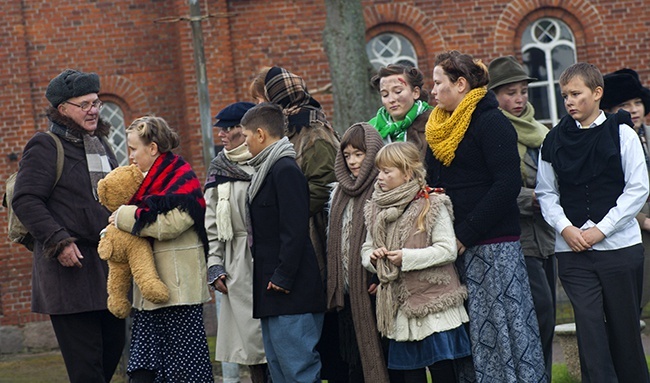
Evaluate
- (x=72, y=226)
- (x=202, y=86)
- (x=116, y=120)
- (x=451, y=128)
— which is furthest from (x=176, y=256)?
(x=116, y=120)

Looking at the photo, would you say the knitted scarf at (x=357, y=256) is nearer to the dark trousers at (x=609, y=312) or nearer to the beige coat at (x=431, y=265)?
the beige coat at (x=431, y=265)

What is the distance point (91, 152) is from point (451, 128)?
247 centimetres

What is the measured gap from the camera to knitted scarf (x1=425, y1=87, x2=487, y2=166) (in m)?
5.91

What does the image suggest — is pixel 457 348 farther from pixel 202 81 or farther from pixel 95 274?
pixel 202 81

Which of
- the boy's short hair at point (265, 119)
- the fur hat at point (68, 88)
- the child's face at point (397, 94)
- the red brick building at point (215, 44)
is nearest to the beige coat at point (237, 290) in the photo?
the boy's short hair at point (265, 119)

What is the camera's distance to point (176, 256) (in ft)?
21.4

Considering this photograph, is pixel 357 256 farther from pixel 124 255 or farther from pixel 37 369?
pixel 37 369

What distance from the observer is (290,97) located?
6.80m

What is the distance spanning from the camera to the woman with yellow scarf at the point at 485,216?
228 inches

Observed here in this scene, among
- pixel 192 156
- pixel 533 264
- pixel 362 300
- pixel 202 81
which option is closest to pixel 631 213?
pixel 533 264

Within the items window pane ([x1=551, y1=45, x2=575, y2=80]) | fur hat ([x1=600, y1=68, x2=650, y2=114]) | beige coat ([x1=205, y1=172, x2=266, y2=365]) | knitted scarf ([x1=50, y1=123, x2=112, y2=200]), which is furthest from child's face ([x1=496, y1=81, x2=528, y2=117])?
window pane ([x1=551, y1=45, x2=575, y2=80])

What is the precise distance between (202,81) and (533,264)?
5.45 meters

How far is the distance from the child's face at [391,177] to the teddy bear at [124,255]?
4.96 feet

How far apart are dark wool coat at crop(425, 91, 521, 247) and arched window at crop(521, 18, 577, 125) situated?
351 inches
